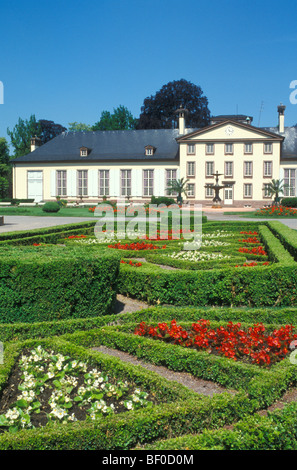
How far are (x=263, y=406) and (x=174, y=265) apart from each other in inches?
247

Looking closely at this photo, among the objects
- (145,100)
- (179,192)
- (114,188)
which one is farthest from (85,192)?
(145,100)

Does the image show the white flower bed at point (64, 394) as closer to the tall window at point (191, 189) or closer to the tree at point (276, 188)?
the tree at point (276, 188)

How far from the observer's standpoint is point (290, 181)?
44.3 meters

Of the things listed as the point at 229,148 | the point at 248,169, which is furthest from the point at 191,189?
the point at 248,169

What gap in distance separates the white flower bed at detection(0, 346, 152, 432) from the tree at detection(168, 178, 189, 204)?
37779 mm

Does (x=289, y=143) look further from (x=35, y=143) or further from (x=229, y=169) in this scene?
(x=35, y=143)

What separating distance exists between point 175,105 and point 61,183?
2069 cm

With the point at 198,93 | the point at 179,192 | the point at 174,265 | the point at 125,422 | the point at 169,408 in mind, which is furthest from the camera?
the point at 198,93

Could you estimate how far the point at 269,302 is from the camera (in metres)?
7.61

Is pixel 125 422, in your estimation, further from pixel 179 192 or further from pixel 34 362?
pixel 179 192

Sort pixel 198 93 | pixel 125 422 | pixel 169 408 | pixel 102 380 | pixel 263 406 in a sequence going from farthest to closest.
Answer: pixel 198 93 → pixel 102 380 → pixel 263 406 → pixel 169 408 → pixel 125 422

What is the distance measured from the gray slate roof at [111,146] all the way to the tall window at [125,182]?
1438 mm

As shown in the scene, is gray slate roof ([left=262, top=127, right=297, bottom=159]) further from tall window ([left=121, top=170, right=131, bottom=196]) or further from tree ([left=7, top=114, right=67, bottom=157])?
tree ([left=7, top=114, right=67, bottom=157])

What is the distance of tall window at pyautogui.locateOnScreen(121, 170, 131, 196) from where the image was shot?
46750 millimetres
